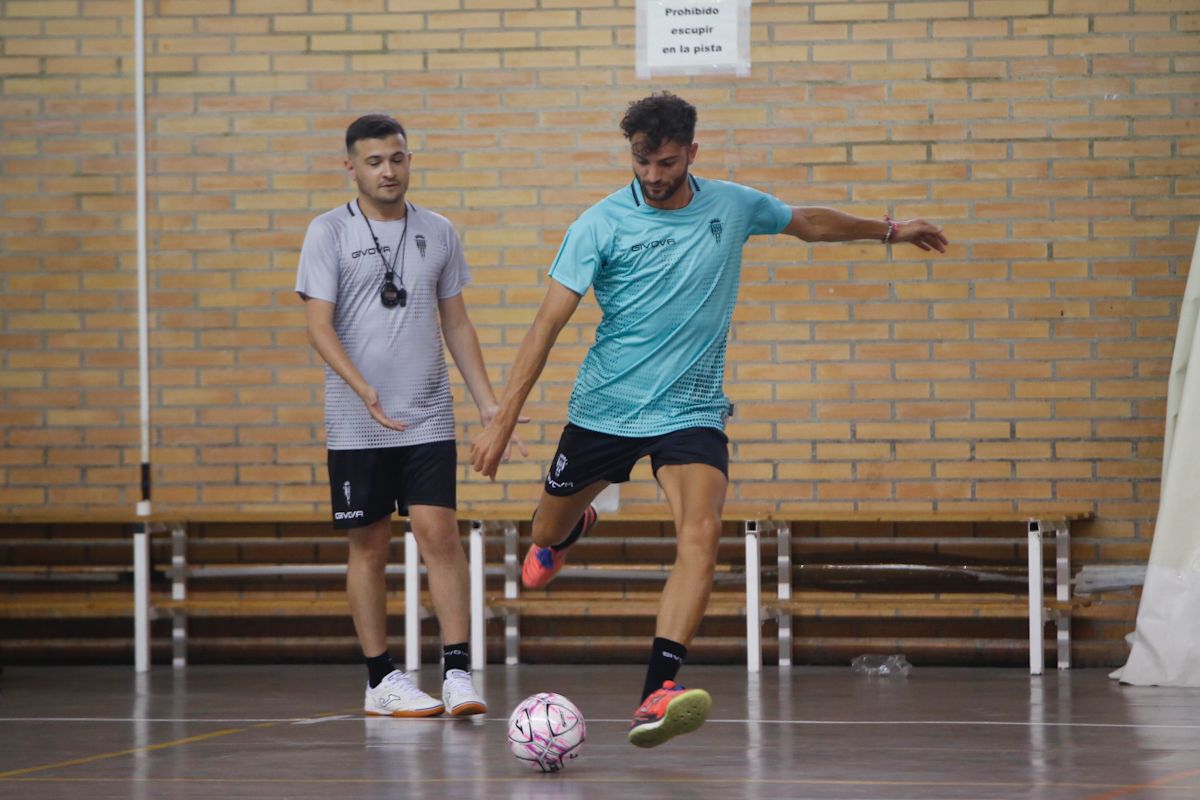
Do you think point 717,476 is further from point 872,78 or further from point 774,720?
point 872,78

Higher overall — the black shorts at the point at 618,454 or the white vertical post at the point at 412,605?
the black shorts at the point at 618,454

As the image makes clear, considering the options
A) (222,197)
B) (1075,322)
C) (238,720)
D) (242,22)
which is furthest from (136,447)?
(1075,322)

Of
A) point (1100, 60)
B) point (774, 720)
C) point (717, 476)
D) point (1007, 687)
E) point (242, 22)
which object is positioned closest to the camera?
point (717, 476)

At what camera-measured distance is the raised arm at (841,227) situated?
5.25 m

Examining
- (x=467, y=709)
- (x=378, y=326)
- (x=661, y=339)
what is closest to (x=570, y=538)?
(x=467, y=709)

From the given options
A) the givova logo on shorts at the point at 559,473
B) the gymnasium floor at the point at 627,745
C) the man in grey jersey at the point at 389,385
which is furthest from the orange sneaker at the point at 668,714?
the man in grey jersey at the point at 389,385

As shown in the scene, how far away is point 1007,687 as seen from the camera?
22.0ft

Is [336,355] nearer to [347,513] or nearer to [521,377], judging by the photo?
[347,513]

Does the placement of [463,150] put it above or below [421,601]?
above

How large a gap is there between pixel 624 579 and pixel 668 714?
367cm

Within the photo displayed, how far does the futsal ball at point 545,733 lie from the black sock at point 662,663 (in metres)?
0.22

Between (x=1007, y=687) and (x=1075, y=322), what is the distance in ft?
5.88

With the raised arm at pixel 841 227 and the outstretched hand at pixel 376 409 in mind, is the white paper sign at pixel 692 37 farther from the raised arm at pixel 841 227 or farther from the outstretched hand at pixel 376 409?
the outstretched hand at pixel 376 409

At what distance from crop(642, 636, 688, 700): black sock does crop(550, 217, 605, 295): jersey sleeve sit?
3.32 feet
